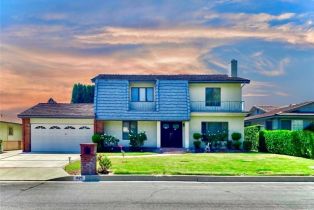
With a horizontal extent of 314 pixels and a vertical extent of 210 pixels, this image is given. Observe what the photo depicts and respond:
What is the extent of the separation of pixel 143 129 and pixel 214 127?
6.17m

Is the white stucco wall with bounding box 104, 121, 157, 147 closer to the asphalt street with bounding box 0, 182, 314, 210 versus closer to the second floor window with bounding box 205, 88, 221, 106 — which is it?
the second floor window with bounding box 205, 88, 221, 106

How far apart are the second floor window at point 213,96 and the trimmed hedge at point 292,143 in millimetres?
5294

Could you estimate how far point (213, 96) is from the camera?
36.1 meters

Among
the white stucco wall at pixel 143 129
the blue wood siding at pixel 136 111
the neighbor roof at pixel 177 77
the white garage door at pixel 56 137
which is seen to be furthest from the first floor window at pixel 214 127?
the white garage door at pixel 56 137

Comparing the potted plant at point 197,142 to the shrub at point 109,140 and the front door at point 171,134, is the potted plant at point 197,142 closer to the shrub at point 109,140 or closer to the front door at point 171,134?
the front door at point 171,134

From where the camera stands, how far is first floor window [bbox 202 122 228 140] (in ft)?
117

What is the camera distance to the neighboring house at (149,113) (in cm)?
3400

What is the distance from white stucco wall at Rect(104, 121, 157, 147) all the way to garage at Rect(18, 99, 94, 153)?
5.72ft

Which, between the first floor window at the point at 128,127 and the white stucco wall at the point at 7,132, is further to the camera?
the white stucco wall at the point at 7,132

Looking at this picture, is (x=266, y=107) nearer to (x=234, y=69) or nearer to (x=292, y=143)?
(x=234, y=69)

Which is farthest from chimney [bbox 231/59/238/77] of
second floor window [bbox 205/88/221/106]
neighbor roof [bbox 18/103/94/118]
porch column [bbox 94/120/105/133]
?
neighbor roof [bbox 18/103/94/118]

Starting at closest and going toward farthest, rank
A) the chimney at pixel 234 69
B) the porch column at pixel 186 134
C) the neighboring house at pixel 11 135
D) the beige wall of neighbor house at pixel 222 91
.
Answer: the porch column at pixel 186 134, the beige wall of neighbor house at pixel 222 91, the chimney at pixel 234 69, the neighboring house at pixel 11 135

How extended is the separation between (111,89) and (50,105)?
6.47 meters

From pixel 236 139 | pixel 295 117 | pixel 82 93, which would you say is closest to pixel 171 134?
pixel 236 139
